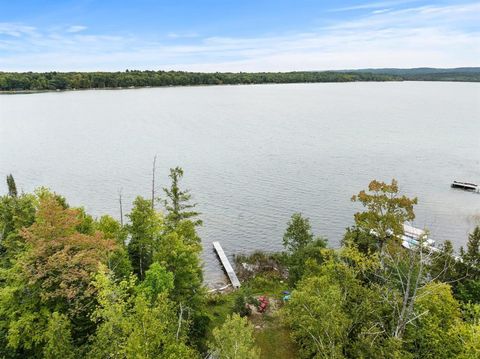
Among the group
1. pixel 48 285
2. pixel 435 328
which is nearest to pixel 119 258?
pixel 48 285

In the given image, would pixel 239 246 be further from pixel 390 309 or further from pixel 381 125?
pixel 381 125

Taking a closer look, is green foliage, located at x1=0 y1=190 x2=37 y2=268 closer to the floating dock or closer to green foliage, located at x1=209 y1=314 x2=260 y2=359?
green foliage, located at x1=209 y1=314 x2=260 y2=359

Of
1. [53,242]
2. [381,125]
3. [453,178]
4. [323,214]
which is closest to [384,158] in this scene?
[453,178]

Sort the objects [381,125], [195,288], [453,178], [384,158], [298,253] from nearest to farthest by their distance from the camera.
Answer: [195,288]
[298,253]
[453,178]
[384,158]
[381,125]

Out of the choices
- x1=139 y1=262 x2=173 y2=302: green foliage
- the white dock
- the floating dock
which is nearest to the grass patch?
x1=139 y1=262 x2=173 y2=302: green foliage

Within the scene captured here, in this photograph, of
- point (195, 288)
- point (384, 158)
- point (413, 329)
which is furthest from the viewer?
point (384, 158)

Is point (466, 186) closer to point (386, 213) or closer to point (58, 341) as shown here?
point (386, 213)

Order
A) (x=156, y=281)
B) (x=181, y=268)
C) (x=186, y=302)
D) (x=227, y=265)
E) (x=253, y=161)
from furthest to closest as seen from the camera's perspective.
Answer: (x=253, y=161)
(x=227, y=265)
(x=181, y=268)
(x=186, y=302)
(x=156, y=281)
